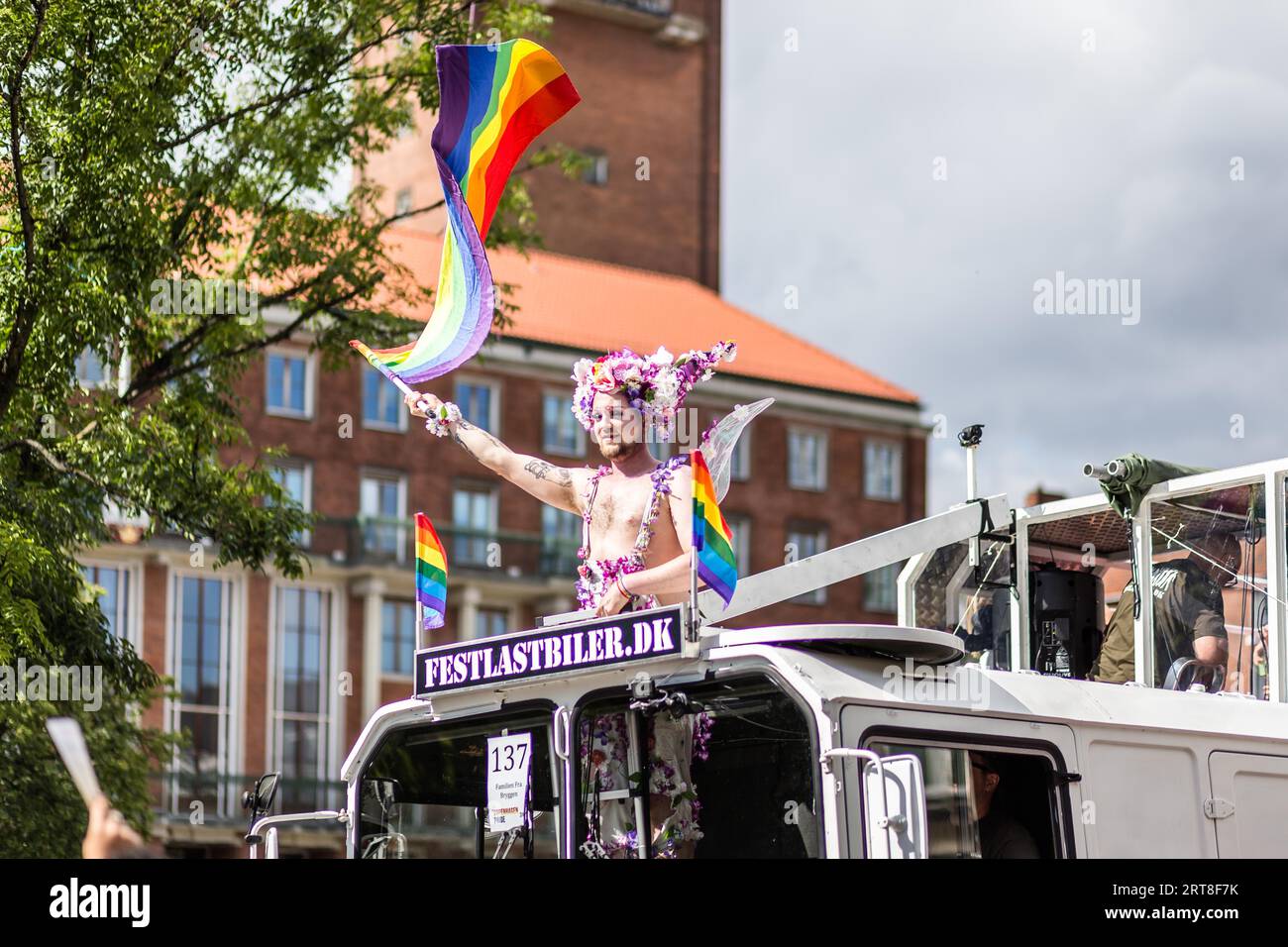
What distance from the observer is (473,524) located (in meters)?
54.4

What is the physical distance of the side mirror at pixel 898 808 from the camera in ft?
19.5

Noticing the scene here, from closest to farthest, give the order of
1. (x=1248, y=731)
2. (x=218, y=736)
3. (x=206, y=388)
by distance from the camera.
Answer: (x=1248, y=731)
(x=206, y=388)
(x=218, y=736)

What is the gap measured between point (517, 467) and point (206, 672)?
42854 millimetres

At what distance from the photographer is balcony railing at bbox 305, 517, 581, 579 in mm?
51906

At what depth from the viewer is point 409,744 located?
7.90 metres

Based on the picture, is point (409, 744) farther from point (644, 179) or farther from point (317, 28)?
point (644, 179)

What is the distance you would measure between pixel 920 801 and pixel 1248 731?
6.82 ft

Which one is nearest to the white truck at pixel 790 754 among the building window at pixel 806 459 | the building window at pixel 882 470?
the building window at pixel 806 459

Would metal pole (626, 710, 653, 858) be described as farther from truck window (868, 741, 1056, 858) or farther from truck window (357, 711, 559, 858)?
truck window (868, 741, 1056, 858)

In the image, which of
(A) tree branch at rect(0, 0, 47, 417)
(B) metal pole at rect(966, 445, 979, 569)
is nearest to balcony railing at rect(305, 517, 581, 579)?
(A) tree branch at rect(0, 0, 47, 417)

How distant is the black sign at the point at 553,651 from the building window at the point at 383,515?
44.9 m
